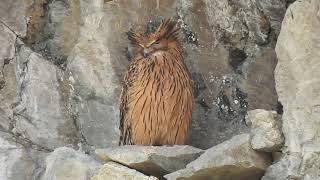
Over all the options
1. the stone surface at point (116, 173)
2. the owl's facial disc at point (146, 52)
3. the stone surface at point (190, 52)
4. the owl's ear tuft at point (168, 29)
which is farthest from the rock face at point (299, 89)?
the owl's facial disc at point (146, 52)

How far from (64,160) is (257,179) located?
1276 millimetres

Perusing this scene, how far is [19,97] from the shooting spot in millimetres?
5691

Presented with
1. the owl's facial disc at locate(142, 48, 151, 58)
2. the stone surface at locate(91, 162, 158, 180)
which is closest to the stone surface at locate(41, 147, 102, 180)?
the stone surface at locate(91, 162, 158, 180)

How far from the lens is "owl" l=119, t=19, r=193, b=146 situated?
218 inches

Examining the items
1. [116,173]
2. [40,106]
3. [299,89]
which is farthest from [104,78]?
[299,89]

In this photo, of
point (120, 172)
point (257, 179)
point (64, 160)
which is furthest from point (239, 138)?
point (64, 160)

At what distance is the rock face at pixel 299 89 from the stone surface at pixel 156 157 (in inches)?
24.8

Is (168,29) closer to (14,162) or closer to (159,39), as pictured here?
(159,39)

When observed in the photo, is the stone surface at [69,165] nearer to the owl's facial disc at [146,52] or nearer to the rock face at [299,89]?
the owl's facial disc at [146,52]

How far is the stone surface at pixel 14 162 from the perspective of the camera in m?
5.28

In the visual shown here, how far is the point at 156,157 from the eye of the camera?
4879mm

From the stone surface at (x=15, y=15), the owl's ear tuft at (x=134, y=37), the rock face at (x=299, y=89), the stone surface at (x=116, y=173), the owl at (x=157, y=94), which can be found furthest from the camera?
the stone surface at (x=15, y=15)

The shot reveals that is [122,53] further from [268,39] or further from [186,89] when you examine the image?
[268,39]

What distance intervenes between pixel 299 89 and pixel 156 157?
0.98 m
